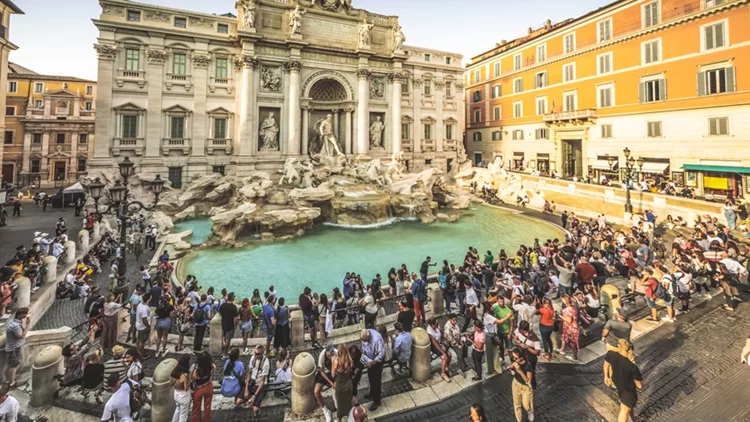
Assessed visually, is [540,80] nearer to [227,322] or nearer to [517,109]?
[517,109]

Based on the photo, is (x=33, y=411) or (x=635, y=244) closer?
(x=33, y=411)

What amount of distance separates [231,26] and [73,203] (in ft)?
56.3

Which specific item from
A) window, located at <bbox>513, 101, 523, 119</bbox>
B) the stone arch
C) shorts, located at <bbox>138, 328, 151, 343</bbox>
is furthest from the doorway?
shorts, located at <bbox>138, 328, 151, 343</bbox>

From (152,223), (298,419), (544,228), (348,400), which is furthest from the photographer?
(544,228)

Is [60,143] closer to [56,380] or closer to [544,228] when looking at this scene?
[56,380]

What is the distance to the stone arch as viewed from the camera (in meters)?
27.6

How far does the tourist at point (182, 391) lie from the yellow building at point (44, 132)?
43063 millimetres

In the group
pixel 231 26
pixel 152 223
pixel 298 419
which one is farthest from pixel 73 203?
pixel 298 419

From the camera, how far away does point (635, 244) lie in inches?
486

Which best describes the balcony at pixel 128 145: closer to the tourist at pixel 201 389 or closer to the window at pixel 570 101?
the tourist at pixel 201 389

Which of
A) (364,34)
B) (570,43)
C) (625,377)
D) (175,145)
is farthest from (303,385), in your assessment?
(570,43)

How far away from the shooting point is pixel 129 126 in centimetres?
2356

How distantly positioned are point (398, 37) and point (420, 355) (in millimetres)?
30605

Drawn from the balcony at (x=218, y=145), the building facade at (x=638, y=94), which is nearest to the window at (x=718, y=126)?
the building facade at (x=638, y=94)
